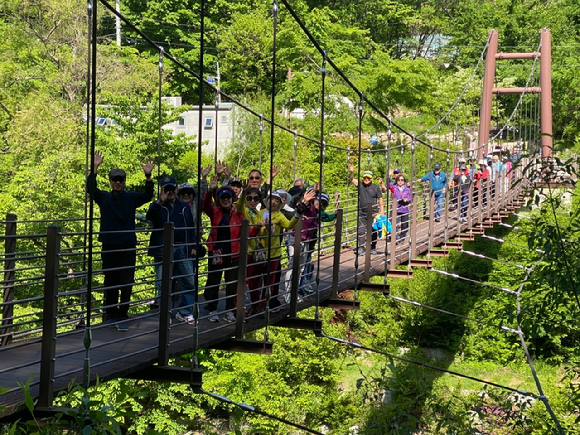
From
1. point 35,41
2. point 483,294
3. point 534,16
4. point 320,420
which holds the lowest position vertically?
point 320,420

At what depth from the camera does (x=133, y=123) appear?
16.4 m

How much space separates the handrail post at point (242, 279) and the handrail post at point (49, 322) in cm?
154

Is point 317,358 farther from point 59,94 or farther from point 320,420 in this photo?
point 59,94

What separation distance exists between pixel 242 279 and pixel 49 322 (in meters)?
1.65

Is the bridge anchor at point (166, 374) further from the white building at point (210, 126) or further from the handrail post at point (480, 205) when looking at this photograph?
the white building at point (210, 126)

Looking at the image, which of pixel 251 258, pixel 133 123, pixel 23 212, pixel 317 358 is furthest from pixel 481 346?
pixel 251 258

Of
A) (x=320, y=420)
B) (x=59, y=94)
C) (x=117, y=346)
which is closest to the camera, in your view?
(x=117, y=346)

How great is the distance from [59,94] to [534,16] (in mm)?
14198

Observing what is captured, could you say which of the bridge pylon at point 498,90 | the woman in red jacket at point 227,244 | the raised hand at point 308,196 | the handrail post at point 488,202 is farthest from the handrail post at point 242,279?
the bridge pylon at point 498,90

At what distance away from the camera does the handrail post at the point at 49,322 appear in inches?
141

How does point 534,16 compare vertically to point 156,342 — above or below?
above

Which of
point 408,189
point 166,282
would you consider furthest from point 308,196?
point 408,189

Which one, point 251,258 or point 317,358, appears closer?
point 251,258

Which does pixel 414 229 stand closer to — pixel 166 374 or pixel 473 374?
pixel 166 374
